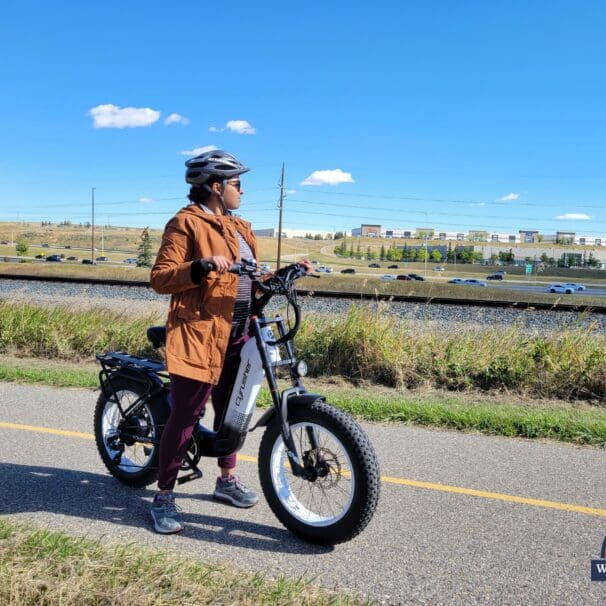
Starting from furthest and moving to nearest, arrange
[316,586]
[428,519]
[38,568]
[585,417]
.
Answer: [585,417] → [428,519] → [316,586] → [38,568]

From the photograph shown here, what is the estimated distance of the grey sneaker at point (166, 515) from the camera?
3.56 m

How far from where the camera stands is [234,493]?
4016mm

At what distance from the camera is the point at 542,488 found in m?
4.29

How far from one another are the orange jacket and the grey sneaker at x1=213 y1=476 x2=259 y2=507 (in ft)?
3.06

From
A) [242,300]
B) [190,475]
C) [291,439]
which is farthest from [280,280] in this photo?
[190,475]

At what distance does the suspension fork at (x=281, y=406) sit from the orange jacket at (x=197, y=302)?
0.19 meters

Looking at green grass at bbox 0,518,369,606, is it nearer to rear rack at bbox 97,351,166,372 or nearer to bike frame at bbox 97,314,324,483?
bike frame at bbox 97,314,324,483

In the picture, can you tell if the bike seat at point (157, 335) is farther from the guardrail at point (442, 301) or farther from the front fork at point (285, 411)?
the guardrail at point (442, 301)

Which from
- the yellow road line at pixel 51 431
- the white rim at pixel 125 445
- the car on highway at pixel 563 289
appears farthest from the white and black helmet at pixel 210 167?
the car on highway at pixel 563 289

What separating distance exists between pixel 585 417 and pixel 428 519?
3123 mm

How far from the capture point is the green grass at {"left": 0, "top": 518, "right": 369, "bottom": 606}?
8.48 ft

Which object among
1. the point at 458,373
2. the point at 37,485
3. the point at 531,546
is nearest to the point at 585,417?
the point at 458,373

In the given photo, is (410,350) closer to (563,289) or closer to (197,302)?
(197,302)

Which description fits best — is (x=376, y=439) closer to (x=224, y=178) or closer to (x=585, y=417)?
(x=585, y=417)
